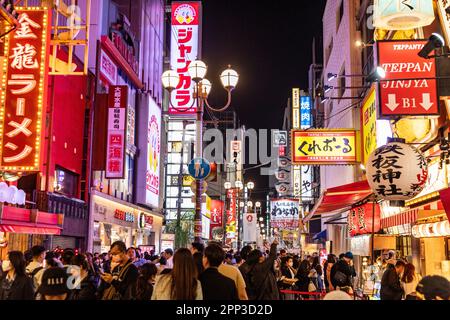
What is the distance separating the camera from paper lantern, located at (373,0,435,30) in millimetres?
10148

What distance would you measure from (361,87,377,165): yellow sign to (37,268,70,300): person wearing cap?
14379 millimetres

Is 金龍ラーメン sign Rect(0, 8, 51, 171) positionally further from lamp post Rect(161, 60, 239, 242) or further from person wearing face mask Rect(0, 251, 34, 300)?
person wearing face mask Rect(0, 251, 34, 300)

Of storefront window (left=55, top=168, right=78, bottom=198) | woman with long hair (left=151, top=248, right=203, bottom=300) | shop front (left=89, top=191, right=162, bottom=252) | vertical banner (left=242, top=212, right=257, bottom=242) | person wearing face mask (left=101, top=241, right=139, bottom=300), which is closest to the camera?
woman with long hair (left=151, top=248, right=203, bottom=300)

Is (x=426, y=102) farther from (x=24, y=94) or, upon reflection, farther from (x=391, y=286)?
(x=24, y=94)

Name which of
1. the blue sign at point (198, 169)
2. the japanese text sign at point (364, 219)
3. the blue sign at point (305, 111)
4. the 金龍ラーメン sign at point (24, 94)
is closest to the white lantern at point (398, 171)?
the blue sign at point (198, 169)

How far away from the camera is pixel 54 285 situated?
5074 millimetres

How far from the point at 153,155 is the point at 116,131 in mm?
12131

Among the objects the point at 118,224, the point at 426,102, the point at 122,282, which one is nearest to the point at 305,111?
the point at 118,224

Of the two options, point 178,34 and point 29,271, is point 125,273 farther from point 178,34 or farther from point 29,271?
point 178,34

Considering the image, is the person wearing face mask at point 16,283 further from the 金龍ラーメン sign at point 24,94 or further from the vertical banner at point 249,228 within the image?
the vertical banner at point 249,228

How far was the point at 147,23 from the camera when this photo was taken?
39562 mm

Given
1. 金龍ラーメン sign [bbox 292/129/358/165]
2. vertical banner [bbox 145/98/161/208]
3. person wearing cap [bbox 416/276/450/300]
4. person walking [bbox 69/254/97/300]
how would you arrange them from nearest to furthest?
person wearing cap [bbox 416/276/450/300] < person walking [bbox 69/254/97/300] < 金龍ラーメン sign [bbox 292/129/358/165] < vertical banner [bbox 145/98/161/208]

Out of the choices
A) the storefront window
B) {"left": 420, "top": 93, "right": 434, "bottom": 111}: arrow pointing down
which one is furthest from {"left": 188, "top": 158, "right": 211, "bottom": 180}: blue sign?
the storefront window

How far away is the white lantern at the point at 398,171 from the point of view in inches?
392
